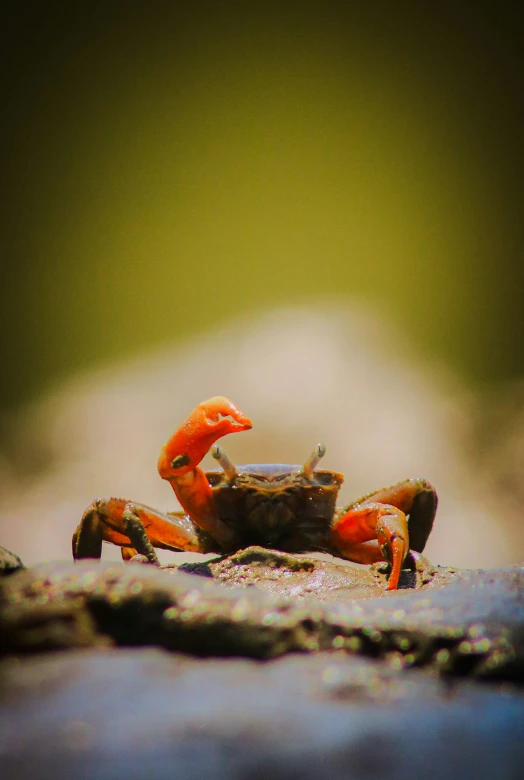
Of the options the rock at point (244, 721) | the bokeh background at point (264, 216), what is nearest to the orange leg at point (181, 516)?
the rock at point (244, 721)

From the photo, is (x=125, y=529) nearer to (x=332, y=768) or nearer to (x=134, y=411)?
(x=332, y=768)

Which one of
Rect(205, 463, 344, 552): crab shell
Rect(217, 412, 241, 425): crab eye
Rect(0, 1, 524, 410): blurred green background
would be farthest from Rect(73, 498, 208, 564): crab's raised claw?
Rect(0, 1, 524, 410): blurred green background

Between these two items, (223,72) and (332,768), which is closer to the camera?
(332,768)

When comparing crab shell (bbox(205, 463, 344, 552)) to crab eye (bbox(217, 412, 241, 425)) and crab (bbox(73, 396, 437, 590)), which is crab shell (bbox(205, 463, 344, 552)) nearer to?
crab (bbox(73, 396, 437, 590))

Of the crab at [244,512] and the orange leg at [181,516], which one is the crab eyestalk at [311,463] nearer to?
the crab at [244,512]

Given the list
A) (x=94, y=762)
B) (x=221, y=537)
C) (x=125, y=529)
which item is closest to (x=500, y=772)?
(x=94, y=762)
